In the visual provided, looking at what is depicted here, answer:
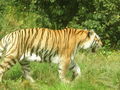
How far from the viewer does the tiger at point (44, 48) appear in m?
8.90

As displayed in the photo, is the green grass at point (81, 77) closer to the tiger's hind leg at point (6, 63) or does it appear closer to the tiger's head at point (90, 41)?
the tiger's hind leg at point (6, 63)

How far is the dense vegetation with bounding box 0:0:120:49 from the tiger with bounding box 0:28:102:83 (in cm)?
374

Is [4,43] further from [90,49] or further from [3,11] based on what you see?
[3,11]

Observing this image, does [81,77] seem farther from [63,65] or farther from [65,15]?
[65,15]

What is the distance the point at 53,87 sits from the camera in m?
7.88

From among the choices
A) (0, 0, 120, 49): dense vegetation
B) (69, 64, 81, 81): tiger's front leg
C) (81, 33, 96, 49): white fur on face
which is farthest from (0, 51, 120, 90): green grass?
(0, 0, 120, 49): dense vegetation

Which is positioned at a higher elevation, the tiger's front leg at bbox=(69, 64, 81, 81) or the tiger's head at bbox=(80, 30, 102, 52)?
the tiger's head at bbox=(80, 30, 102, 52)

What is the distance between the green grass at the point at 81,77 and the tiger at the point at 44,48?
18 cm

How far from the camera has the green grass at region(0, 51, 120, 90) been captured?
7883 millimetres

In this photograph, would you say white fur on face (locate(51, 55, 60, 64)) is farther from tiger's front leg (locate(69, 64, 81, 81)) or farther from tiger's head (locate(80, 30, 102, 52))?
tiger's head (locate(80, 30, 102, 52))

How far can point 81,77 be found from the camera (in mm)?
8398

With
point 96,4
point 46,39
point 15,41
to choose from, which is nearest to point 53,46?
point 46,39

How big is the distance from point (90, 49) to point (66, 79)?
1.11 m

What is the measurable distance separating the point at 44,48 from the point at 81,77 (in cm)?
123
